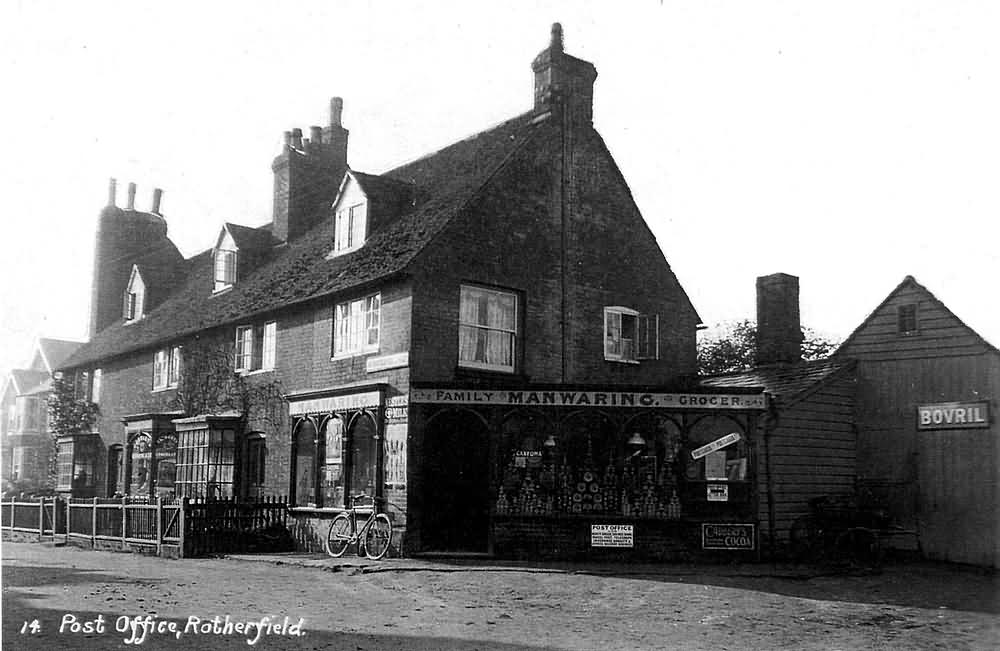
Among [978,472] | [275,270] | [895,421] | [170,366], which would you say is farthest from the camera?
[170,366]

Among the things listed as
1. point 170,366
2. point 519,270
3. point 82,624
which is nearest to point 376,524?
point 519,270

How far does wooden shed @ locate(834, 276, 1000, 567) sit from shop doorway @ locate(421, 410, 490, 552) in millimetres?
8031

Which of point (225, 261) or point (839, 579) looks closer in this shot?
point (839, 579)

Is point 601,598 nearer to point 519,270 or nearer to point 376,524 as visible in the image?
point 376,524

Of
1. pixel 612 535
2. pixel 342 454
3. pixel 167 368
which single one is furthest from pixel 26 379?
pixel 612 535

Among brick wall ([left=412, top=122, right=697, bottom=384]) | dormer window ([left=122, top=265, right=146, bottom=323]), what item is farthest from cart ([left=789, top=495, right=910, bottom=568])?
dormer window ([left=122, top=265, right=146, bottom=323])

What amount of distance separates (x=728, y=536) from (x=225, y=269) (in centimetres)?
1688

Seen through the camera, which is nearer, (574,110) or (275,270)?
(574,110)

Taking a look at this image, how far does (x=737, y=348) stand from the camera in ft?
187

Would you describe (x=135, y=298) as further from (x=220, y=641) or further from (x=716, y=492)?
(x=220, y=641)

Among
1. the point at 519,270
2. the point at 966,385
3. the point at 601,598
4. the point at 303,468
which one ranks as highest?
the point at 519,270

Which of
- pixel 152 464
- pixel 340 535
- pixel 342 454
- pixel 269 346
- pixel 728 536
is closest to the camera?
pixel 728 536

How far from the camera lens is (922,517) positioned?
20.4 meters

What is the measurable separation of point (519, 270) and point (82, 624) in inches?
516
